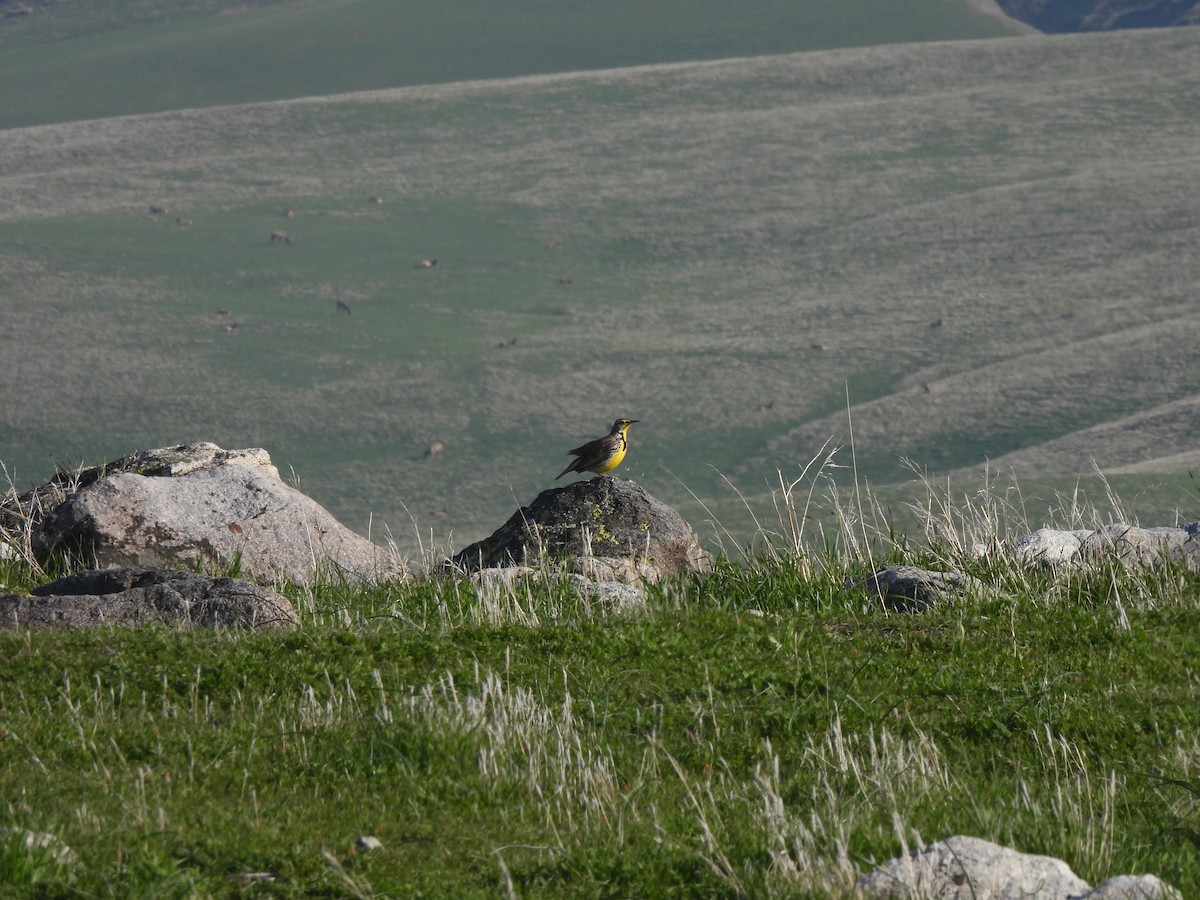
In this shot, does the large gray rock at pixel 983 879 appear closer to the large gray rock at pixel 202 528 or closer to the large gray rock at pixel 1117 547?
the large gray rock at pixel 1117 547

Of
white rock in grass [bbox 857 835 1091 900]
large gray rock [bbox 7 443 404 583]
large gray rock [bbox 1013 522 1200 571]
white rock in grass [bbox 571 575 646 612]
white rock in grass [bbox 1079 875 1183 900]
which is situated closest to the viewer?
white rock in grass [bbox 1079 875 1183 900]

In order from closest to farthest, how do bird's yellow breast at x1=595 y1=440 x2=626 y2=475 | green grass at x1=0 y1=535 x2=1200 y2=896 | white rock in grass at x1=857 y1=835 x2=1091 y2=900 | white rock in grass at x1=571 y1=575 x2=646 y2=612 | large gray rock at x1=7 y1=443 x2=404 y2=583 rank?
white rock in grass at x1=857 y1=835 x2=1091 y2=900 < green grass at x1=0 y1=535 x2=1200 y2=896 < white rock in grass at x1=571 y1=575 x2=646 y2=612 < large gray rock at x1=7 y1=443 x2=404 y2=583 < bird's yellow breast at x1=595 y1=440 x2=626 y2=475

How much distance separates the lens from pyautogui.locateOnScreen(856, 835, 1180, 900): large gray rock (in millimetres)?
4883

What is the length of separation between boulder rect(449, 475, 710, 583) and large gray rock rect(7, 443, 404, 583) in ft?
3.02

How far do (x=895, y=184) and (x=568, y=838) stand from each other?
88.4 m

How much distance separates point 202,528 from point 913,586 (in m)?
5.32

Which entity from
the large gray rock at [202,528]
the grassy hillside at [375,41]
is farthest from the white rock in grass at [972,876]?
the grassy hillside at [375,41]

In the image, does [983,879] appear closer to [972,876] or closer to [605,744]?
[972,876]

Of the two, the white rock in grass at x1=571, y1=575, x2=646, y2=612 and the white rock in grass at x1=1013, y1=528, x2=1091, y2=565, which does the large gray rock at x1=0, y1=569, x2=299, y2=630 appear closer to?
the white rock in grass at x1=571, y1=575, x2=646, y2=612

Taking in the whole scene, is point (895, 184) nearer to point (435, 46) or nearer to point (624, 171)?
point (624, 171)

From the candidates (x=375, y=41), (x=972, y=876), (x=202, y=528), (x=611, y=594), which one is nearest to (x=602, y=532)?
(x=611, y=594)

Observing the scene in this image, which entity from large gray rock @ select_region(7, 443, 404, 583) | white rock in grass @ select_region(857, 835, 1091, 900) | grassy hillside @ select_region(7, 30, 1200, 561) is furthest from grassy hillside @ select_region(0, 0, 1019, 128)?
white rock in grass @ select_region(857, 835, 1091, 900)

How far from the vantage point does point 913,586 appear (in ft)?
32.3

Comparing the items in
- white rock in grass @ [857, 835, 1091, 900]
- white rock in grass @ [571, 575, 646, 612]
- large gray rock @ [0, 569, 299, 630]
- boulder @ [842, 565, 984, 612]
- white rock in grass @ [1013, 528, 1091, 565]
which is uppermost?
white rock in grass @ [857, 835, 1091, 900]
